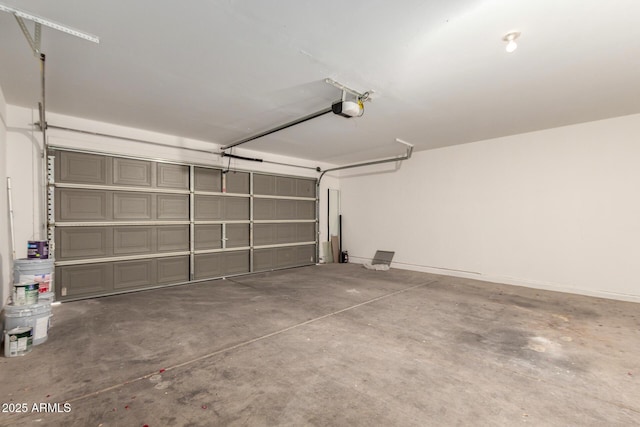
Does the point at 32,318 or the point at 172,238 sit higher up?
the point at 172,238

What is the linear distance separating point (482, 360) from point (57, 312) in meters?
4.78

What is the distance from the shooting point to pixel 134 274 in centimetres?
442

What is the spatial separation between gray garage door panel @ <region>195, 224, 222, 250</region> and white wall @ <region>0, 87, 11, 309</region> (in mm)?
2329

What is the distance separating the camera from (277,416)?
1.63 m

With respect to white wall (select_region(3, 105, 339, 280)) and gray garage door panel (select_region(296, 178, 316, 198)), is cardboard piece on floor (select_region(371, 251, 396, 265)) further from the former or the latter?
white wall (select_region(3, 105, 339, 280))

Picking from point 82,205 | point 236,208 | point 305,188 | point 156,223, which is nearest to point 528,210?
point 305,188

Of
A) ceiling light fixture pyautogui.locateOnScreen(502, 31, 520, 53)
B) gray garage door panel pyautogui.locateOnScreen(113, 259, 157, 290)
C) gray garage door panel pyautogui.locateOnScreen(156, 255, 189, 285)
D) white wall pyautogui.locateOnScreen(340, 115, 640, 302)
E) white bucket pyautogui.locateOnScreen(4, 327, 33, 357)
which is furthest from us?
gray garage door panel pyautogui.locateOnScreen(156, 255, 189, 285)

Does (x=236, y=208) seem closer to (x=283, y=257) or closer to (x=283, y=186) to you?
(x=283, y=186)

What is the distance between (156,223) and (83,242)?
974mm

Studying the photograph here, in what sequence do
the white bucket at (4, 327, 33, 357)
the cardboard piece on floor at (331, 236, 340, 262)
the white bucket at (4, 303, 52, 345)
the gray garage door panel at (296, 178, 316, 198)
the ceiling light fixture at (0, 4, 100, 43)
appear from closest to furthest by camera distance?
1. the ceiling light fixture at (0, 4, 100, 43)
2. the white bucket at (4, 327, 33, 357)
3. the white bucket at (4, 303, 52, 345)
4. the gray garage door panel at (296, 178, 316, 198)
5. the cardboard piece on floor at (331, 236, 340, 262)

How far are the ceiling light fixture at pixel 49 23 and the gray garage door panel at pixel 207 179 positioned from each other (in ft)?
9.99

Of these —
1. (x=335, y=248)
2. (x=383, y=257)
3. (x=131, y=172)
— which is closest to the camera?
(x=131, y=172)

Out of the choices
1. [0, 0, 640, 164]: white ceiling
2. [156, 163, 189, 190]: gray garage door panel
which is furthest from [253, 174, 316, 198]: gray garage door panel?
[0, 0, 640, 164]: white ceiling

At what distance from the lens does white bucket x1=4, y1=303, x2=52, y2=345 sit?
238cm
